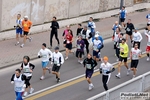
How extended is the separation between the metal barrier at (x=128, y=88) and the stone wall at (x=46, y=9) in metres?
11.7

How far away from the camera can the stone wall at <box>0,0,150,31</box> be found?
80.5 feet

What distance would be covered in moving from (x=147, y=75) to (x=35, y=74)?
5.77 metres

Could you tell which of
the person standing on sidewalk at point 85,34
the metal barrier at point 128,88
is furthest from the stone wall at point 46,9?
the metal barrier at point 128,88

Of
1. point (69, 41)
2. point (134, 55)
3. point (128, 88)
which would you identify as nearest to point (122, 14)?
point (69, 41)

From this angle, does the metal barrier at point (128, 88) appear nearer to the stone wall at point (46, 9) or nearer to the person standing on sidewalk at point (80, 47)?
the person standing on sidewalk at point (80, 47)

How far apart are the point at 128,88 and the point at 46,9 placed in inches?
559

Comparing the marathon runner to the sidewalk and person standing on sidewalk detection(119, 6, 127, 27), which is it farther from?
person standing on sidewalk detection(119, 6, 127, 27)

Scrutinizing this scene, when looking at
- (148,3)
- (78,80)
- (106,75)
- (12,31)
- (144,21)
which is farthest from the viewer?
(148,3)

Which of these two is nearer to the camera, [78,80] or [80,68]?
[78,80]

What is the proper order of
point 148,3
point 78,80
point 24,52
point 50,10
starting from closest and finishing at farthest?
point 78,80 → point 24,52 → point 50,10 → point 148,3

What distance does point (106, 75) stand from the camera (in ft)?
53.1

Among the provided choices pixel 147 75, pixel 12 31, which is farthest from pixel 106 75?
pixel 12 31

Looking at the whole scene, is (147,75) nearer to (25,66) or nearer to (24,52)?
(25,66)

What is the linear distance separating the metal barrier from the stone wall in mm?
11676
